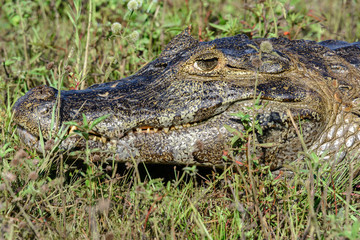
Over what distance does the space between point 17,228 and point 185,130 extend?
119 centimetres

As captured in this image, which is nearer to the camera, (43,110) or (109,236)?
(109,236)

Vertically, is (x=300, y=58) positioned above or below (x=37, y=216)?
above

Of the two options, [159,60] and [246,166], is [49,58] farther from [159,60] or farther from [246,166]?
[246,166]

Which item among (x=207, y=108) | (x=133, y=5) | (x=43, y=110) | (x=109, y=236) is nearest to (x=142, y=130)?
(x=207, y=108)

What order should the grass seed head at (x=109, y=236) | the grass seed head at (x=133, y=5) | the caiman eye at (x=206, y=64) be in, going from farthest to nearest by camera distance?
the grass seed head at (x=133, y=5)
the caiman eye at (x=206, y=64)
the grass seed head at (x=109, y=236)

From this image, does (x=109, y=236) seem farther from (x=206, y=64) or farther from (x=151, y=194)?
(x=206, y=64)

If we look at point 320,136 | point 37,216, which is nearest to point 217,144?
point 320,136

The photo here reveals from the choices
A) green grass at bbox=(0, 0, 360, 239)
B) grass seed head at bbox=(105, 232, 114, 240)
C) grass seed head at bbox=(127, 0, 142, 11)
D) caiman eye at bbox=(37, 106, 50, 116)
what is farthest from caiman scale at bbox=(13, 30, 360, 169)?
grass seed head at bbox=(127, 0, 142, 11)

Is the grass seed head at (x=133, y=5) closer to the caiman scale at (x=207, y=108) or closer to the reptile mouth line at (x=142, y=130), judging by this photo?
the caiman scale at (x=207, y=108)

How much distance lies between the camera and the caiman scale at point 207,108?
276 cm

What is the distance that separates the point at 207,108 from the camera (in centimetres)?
286

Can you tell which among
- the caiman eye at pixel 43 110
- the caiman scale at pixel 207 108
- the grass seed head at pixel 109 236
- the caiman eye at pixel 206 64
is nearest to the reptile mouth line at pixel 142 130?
the caiman scale at pixel 207 108

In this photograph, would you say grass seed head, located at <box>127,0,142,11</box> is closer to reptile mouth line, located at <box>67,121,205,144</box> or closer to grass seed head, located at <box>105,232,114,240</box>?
reptile mouth line, located at <box>67,121,205,144</box>

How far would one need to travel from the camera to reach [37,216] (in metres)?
2.42
